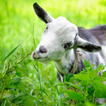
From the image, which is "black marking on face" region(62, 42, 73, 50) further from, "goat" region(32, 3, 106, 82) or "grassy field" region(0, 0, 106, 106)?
"grassy field" region(0, 0, 106, 106)

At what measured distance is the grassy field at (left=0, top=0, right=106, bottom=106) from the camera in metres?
1.28

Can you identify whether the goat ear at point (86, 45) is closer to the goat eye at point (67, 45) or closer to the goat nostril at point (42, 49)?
the goat eye at point (67, 45)

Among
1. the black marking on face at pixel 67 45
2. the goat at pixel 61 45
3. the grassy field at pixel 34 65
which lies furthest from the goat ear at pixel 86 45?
the grassy field at pixel 34 65

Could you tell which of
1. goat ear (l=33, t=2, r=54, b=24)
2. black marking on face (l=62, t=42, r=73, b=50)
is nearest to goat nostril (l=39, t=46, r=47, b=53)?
black marking on face (l=62, t=42, r=73, b=50)

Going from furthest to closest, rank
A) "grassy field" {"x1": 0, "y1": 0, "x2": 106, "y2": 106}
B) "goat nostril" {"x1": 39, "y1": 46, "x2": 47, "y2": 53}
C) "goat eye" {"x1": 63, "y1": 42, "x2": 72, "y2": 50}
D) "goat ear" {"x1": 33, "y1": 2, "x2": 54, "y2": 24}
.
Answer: "goat ear" {"x1": 33, "y1": 2, "x2": 54, "y2": 24}, "goat eye" {"x1": 63, "y1": 42, "x2": 72, "y2": 50}, "goat nostril" {"x1": 39, "y1": 46, "x2": 47, "y2": 53}, "grassy field" {"x1": 0, "y1": 0, "x2": 106, "y2": 106}

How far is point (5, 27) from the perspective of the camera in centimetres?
488

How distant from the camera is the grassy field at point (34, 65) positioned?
1279 millimetres

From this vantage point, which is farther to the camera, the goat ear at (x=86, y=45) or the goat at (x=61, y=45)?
the goat ear at (x=86, y=45)

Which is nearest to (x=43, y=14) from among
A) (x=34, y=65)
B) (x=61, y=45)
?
(x=61, y=45)

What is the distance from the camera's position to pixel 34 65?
4.96 ft

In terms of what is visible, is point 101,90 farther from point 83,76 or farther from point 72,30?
point 72,30

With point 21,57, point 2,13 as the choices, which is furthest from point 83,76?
point 2,13

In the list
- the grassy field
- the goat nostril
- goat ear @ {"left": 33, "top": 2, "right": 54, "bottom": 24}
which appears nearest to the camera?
the grassy field

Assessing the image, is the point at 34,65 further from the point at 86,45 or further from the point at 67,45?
the point at 86,45
